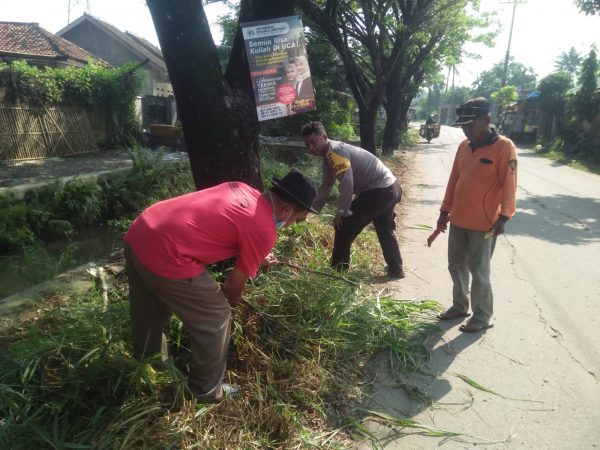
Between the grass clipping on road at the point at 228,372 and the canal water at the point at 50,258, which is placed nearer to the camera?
the grass clipping on road at the point at 228,372

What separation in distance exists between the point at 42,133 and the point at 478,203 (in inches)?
560

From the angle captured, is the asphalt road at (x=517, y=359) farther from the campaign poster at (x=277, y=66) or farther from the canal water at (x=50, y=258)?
the canal water at (x=50, y=258)

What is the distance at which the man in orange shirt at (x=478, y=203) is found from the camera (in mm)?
3617

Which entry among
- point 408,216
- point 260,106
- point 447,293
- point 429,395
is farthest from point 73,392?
point 408,216

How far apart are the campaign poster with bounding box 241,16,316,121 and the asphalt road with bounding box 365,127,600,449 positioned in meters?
2.29

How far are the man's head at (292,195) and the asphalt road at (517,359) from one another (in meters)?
1.43

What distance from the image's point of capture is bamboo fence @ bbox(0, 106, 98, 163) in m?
12.7

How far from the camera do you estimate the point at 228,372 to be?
2980 mm

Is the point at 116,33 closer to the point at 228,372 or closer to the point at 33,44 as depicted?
the point at 33,44

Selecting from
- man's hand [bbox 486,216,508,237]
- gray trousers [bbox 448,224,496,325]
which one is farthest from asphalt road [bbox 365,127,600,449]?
man's hand [bbox 486,216,508,237]

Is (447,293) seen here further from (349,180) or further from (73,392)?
(73,392)

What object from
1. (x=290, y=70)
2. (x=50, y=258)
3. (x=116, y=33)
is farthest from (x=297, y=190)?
(x=116, y=33)

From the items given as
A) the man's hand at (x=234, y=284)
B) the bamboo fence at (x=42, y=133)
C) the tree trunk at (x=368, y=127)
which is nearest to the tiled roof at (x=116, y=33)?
the bamboo fence at (x=42, y=133)

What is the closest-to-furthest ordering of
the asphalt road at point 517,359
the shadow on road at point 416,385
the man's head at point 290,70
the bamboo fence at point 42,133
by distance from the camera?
the asphalt road at point 517,359 → the shadow on road at point 416,385 → the man's head at point 290,70 → the bamboo fence at point 42,133
